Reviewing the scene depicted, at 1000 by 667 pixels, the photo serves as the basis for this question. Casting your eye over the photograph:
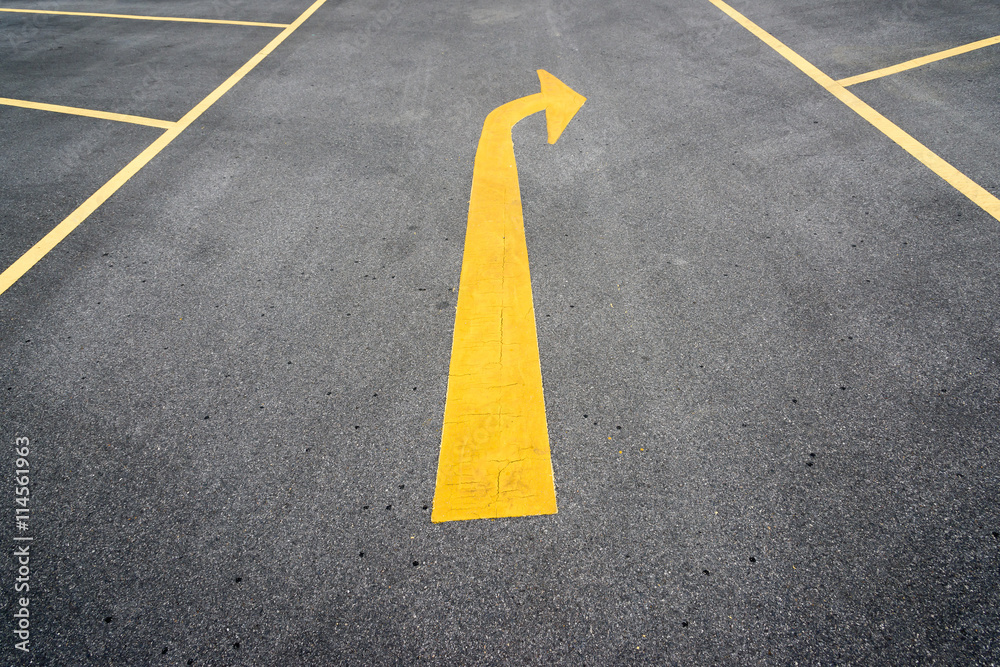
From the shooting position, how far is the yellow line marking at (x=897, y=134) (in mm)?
4168

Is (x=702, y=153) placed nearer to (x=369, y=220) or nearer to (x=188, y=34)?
(x=369, y=220)

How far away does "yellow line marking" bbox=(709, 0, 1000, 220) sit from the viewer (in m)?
4.17

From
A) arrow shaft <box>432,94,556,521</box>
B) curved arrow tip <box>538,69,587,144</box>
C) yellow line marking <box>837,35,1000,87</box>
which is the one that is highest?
curved arrow tip <box>538,69,587,144</box>

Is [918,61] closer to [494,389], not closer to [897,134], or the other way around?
[897,134]

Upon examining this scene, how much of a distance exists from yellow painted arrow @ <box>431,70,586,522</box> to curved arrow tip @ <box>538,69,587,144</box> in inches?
44.5

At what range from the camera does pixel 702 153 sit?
492 cm

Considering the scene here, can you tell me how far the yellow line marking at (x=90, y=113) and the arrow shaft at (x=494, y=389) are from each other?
3.72 meters

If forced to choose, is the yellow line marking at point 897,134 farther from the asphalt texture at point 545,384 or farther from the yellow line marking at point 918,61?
the yellow line marking at point 918,61

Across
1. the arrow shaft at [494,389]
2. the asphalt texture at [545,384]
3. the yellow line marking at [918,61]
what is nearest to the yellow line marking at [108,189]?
the asphalt texture at [545,384]

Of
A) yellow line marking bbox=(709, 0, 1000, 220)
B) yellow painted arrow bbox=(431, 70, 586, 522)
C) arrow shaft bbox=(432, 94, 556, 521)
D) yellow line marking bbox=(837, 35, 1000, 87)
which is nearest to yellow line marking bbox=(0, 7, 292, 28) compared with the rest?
yellow painted arrow bbox=(431, 70, 586, 522)

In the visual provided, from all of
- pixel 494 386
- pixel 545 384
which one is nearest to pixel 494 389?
pixel 494 386

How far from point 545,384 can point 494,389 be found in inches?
10.8

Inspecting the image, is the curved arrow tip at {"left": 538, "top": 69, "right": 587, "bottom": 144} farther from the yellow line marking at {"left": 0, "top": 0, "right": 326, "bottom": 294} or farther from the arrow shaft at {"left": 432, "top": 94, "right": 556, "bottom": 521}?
the yellow line marking at {"left": 0, "top": 0, "right": 326, "bottom": 294}

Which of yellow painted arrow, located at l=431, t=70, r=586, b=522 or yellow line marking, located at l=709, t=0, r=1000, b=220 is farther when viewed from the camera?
yellow line marking, located at l=709, t=0, r=1000, b=220
